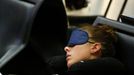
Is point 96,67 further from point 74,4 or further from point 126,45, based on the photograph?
point 74,4

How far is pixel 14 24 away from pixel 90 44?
0.65 m

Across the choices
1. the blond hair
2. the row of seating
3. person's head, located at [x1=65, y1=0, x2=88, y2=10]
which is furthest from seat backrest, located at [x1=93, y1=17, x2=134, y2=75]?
person's head, located at [x1=65, y1=0, x2=88, y2=10]

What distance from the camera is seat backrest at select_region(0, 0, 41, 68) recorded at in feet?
5.01

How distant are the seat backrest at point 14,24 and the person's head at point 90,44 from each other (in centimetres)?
50

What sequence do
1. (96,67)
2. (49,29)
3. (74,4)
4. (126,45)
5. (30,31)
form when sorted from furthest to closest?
(74,4), (49,29), (30,31), (126,45), (96,67)

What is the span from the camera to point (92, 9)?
3.53m

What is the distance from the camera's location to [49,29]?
168 cm

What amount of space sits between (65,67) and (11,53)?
1.54 ft

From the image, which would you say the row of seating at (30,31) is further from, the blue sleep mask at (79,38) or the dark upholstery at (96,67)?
the dark upholstery at (96,67)

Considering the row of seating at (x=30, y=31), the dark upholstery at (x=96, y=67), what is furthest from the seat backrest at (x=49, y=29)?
the dark upholstery at (x=96, y=67)

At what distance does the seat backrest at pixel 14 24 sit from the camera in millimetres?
1528

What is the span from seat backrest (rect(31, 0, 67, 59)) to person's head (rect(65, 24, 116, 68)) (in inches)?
20.2

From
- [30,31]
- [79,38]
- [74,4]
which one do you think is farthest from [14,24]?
[74,4]

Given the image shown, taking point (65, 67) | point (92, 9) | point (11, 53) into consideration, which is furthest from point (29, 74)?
point (92, 9)
